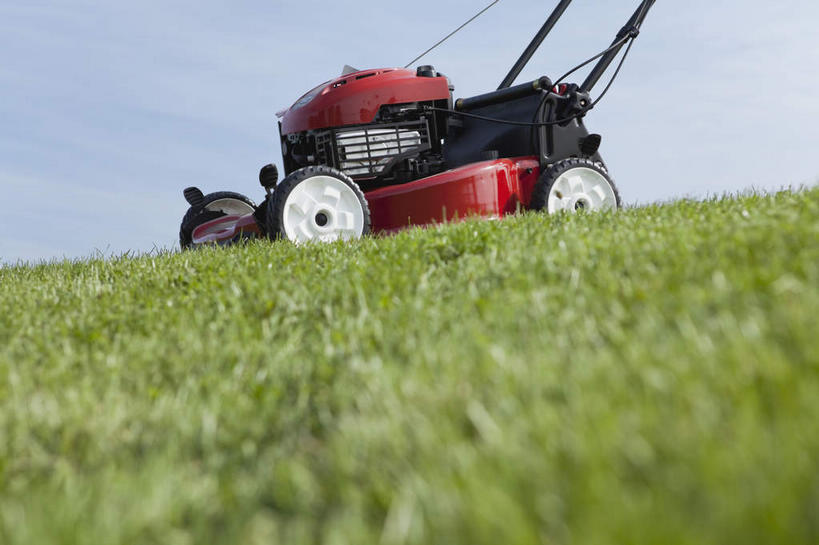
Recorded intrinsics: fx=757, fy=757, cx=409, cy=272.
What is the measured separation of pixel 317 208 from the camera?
17.3 ft

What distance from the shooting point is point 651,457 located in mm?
1346

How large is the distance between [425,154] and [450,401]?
4827mm

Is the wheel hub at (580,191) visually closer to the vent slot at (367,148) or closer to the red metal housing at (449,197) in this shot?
the red metal housing at (449,197)

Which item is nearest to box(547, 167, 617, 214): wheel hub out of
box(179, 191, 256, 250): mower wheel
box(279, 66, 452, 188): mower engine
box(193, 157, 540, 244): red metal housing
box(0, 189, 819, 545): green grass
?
box(193, 157, 540, 244): red metal housing

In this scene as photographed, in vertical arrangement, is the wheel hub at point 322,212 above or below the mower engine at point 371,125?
below

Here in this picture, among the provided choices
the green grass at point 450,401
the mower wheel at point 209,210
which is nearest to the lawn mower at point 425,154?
the mower wheel at point 209,210

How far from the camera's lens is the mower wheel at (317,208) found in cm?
515

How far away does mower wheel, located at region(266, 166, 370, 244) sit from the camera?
16.9 feet

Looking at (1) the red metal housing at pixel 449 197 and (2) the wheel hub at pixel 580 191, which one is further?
(2) the wheel hub at pixel 580 191

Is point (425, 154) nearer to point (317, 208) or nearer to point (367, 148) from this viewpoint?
point (367, 148)

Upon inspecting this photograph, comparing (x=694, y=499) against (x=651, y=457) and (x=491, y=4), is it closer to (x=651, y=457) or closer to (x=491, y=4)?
(x=651, y=457)

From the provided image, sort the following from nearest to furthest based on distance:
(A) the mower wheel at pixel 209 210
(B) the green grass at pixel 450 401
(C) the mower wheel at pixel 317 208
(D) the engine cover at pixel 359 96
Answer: (B) the green grass at pixel 450 401
(C) the mower wheel at pixel 317 208
(D) the engine cover at pixel 359 96
(A) the mower wheel at pixel 209 210

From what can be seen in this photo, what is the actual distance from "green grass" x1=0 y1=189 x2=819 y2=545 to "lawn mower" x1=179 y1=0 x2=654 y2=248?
1696 mm

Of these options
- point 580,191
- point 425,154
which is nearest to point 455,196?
point 425,154
